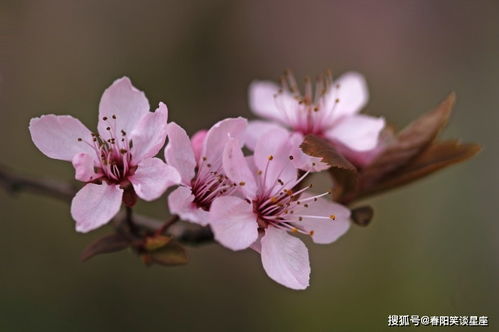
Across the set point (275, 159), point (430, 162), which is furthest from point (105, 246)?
point (430, 162)

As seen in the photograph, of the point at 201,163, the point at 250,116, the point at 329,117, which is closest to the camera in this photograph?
the point at 201,163

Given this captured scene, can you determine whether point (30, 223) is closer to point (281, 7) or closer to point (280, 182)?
point (280, 182)

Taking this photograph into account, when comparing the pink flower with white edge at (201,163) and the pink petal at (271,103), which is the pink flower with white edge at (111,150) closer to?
the pink flower with white edge at (201,163)

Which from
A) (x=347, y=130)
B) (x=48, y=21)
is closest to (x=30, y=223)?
(x=48, y=21)

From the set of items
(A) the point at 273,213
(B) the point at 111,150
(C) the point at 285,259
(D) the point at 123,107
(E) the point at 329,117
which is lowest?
(C) the point at 285,259

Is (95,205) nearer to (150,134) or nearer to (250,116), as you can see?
(150,134)

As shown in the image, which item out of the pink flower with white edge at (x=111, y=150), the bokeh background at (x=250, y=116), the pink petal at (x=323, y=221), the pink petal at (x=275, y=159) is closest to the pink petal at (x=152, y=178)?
the pink flower with white edge at (x=111, y=150)
